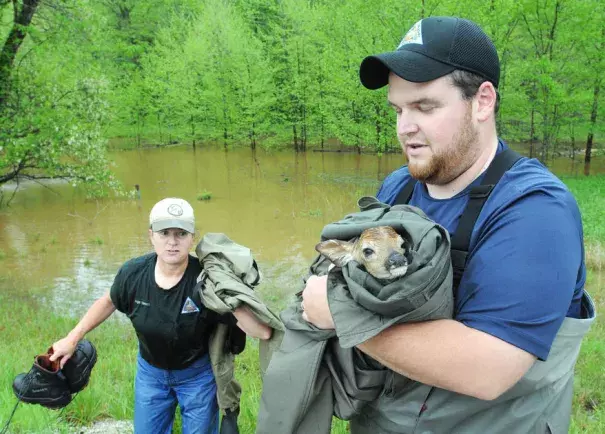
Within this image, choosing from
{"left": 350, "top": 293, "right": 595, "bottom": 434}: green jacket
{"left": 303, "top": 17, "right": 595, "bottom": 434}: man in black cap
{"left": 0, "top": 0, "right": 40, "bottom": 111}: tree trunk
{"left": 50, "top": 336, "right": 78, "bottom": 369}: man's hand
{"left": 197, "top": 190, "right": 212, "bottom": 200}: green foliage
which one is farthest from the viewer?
{"left": 197, "top": 190, "right": 212, "bottom": 200}: green foliage

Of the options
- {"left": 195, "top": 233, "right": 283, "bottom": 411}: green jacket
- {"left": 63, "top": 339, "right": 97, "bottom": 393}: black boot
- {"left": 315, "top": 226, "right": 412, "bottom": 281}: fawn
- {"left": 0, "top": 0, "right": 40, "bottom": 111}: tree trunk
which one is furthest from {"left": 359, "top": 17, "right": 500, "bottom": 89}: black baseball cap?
{"left": 0, "top": 0, "right": 40, "bottom": 111}: tree trunk

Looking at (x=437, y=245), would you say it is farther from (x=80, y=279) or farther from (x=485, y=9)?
(x=485, y=9)

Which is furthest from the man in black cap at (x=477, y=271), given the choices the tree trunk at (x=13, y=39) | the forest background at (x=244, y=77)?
the tree trunk at (x=13, y=39)

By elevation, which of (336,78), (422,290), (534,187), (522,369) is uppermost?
(336,78)

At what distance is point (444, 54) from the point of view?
1882 millimetres

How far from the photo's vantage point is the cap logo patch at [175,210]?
12.1 ft

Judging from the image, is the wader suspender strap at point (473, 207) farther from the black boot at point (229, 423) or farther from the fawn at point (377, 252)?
the black boot at point (229, 423)

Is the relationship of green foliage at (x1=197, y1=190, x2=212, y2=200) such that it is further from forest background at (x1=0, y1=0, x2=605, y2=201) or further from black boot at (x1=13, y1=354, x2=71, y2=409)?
black boot at (x1=13, y1=354, x2=71, y2=409)

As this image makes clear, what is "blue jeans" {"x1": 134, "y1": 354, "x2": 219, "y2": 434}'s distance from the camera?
11.9 feet

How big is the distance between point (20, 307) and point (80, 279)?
287 cm

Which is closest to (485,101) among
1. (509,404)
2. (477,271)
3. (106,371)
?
(477,271)

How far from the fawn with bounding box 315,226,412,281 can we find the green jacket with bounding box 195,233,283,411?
1.35 m

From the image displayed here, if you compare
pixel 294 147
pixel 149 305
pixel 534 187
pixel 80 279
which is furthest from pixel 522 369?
pixel 294 147

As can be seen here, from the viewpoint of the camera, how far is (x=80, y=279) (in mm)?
12883
